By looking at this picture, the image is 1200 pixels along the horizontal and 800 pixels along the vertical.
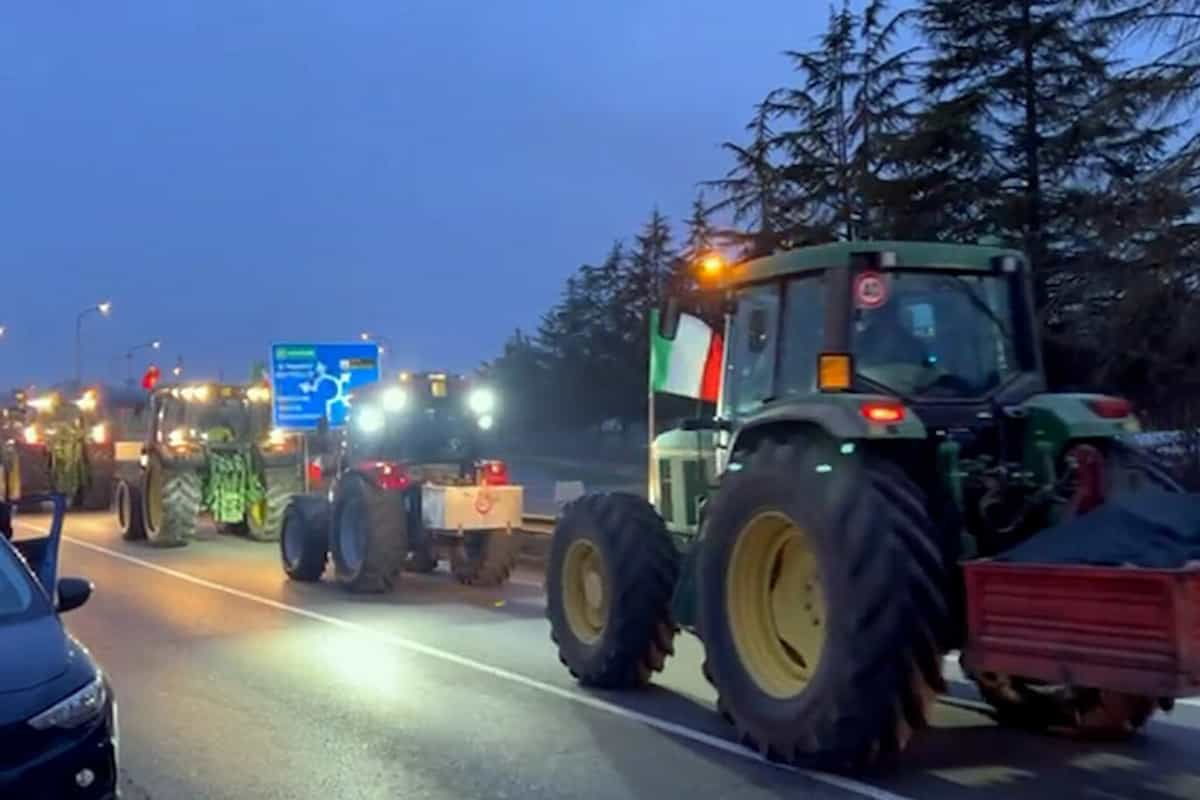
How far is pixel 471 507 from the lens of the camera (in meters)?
16.5

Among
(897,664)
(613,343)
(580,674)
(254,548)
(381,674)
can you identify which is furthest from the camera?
(613,343)

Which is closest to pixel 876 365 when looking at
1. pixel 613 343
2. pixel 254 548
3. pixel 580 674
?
pixel 580 674

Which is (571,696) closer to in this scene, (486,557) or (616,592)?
(616,592)

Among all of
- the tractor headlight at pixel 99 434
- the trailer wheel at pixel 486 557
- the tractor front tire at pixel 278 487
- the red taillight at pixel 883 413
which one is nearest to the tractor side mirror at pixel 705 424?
the red taillight at pixel 883 413

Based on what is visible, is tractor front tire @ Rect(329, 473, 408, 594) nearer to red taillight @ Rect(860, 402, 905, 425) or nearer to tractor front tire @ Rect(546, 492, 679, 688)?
tractor front tire @ Rect(546, 492, 679, 688)

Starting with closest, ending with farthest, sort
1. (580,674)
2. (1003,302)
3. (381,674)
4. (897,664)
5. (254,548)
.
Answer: (897,664) < (1003,302) < (580,674) < (381,674) < (254,548)

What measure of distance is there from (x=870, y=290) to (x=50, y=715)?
16.0ft

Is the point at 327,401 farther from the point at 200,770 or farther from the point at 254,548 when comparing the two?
the point at 200,770

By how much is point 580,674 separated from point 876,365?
3.21 metres

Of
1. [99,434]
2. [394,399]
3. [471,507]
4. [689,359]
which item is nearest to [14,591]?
[689,359]

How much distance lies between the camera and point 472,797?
7.57 m

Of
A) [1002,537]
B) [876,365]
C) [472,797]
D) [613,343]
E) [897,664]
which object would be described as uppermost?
[613,343]

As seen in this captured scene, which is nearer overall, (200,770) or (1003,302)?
(200,770)

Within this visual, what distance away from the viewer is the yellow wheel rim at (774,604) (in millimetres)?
8336
